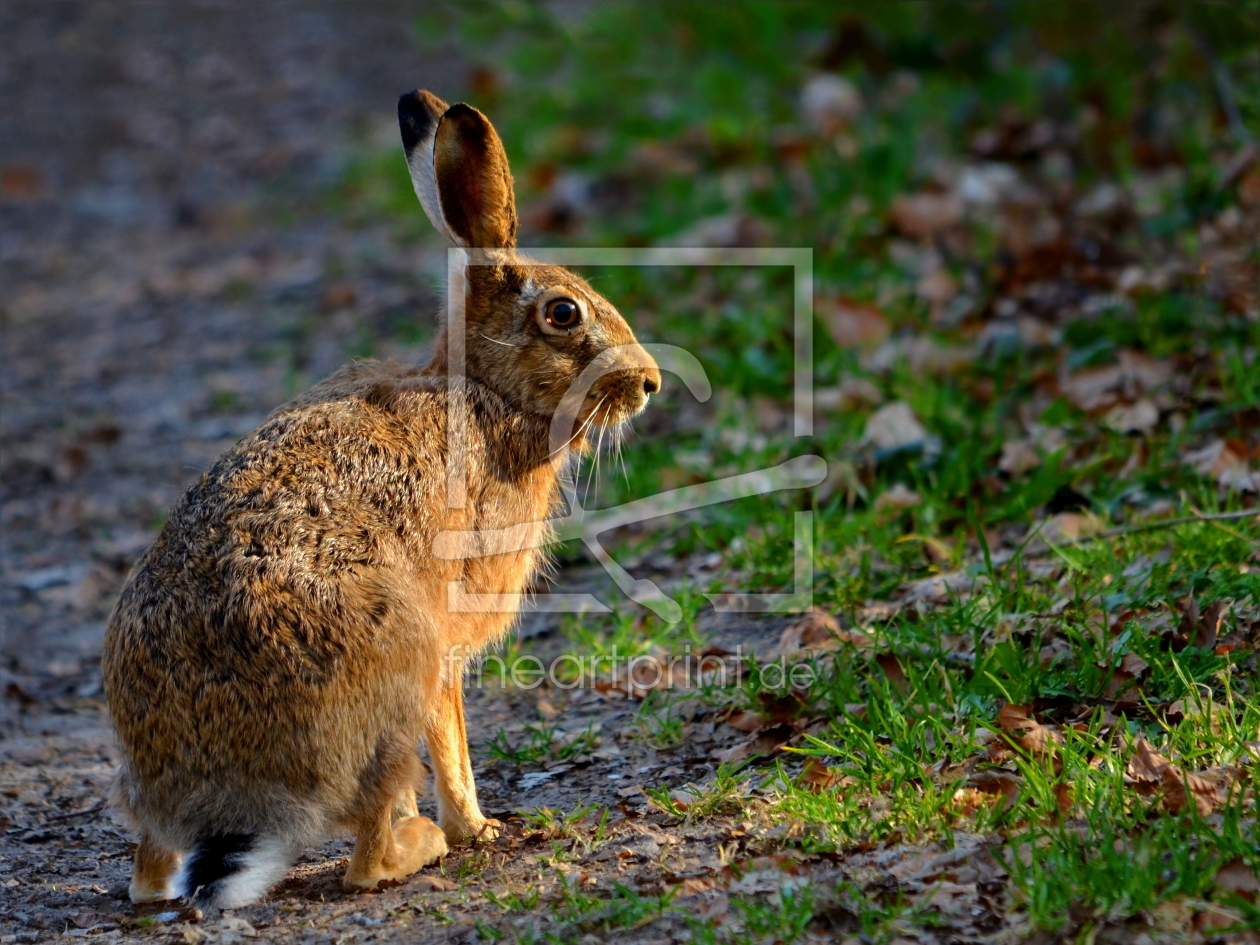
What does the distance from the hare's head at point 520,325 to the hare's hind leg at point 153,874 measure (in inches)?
66.0

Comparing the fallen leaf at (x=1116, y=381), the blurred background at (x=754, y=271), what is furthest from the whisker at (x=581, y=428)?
the fallen leaf at (x=1116, y=381)

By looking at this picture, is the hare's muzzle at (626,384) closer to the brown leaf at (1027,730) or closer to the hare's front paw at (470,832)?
the hare's front paw at (470,832)

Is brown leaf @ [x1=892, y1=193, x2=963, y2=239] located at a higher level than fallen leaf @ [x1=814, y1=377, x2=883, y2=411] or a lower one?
higher

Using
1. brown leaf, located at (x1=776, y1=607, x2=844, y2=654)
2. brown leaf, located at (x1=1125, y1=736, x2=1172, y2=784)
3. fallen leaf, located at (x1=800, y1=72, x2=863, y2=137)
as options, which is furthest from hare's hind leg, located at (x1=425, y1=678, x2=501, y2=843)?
fallen leaf, located at (x1=800, y1=72, x2=863, y2=137)

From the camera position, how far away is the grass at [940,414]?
338cm

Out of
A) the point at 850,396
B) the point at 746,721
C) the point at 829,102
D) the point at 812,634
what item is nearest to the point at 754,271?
the point at 850,396

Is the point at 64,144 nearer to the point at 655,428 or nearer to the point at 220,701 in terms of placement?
the point at 655,428

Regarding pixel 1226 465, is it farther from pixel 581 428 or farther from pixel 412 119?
pixel 412 119

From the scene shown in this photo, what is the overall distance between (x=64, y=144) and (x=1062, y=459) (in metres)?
11.0

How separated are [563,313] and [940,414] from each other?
2283 mm

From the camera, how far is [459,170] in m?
4.16

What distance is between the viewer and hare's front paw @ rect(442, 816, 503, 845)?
397cm

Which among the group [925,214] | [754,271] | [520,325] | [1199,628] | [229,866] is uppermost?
[925,214]

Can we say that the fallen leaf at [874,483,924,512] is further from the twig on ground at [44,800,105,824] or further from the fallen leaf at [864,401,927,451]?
the twig on ground at [44,800,105,824]
